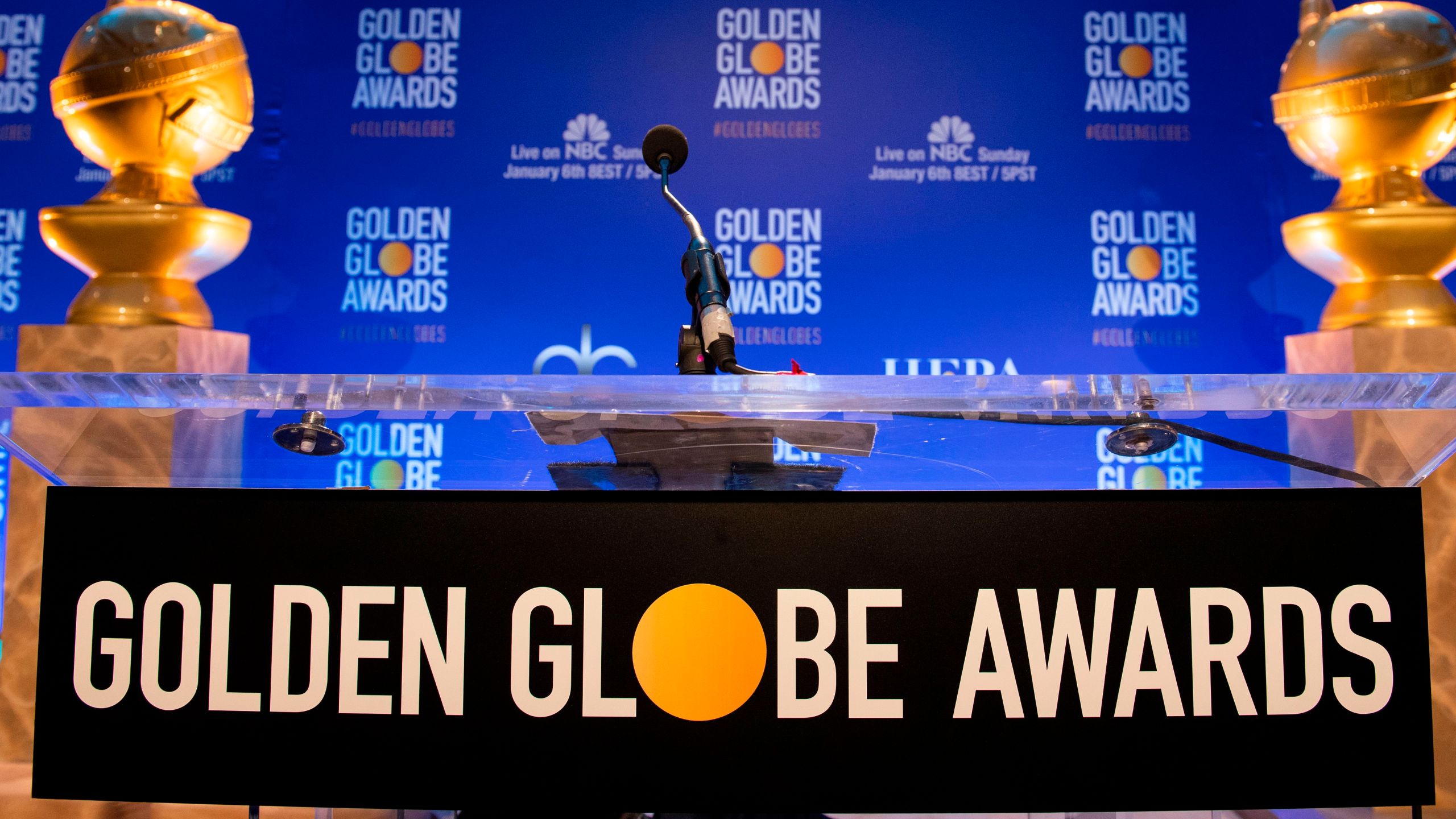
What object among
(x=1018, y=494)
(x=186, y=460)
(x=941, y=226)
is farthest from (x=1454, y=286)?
(x=186, y=460)

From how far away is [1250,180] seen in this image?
2549mm

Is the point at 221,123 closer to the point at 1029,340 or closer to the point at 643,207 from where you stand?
the point at 643,207

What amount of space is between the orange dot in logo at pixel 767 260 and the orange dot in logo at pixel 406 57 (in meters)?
1.13

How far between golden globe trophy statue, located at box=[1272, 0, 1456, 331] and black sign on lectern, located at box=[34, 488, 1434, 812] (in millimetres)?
1158

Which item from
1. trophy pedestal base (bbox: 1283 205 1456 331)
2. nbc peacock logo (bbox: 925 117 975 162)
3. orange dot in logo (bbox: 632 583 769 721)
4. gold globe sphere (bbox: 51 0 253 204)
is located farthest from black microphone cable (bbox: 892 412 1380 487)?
nbc peacock logo (bbox: 925 117 975 162)

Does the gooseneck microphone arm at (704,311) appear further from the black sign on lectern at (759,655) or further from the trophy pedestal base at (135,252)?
the trophy pedestal base at (135,252)

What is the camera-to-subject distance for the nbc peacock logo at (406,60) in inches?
102

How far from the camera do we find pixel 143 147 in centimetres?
169

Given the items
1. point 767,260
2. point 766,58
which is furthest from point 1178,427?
point 766,58

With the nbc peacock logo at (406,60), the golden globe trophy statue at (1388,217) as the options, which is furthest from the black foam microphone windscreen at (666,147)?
the nbc peacock logo at (406,60)

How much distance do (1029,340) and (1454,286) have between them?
4.04 feet

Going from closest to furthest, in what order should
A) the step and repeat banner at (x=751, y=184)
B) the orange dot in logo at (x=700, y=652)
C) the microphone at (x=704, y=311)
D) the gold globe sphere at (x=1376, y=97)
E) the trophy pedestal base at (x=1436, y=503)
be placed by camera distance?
1. the orange dot in logo at (x=700, y=652)
2. the microphone at (x=704, y=311)
3. the trophy pedestal base at (x=1436, y=503)
4. the gold globe sphere at (x=1376, y=97)
5. the step and repeat banner at (x=751, y=184)

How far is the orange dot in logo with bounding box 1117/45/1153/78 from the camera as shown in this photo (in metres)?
2.59

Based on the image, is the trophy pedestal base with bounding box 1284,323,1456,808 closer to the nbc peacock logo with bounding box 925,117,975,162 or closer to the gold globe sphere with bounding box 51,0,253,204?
the nbc peacock logo with bounding box 925,117,975,162
